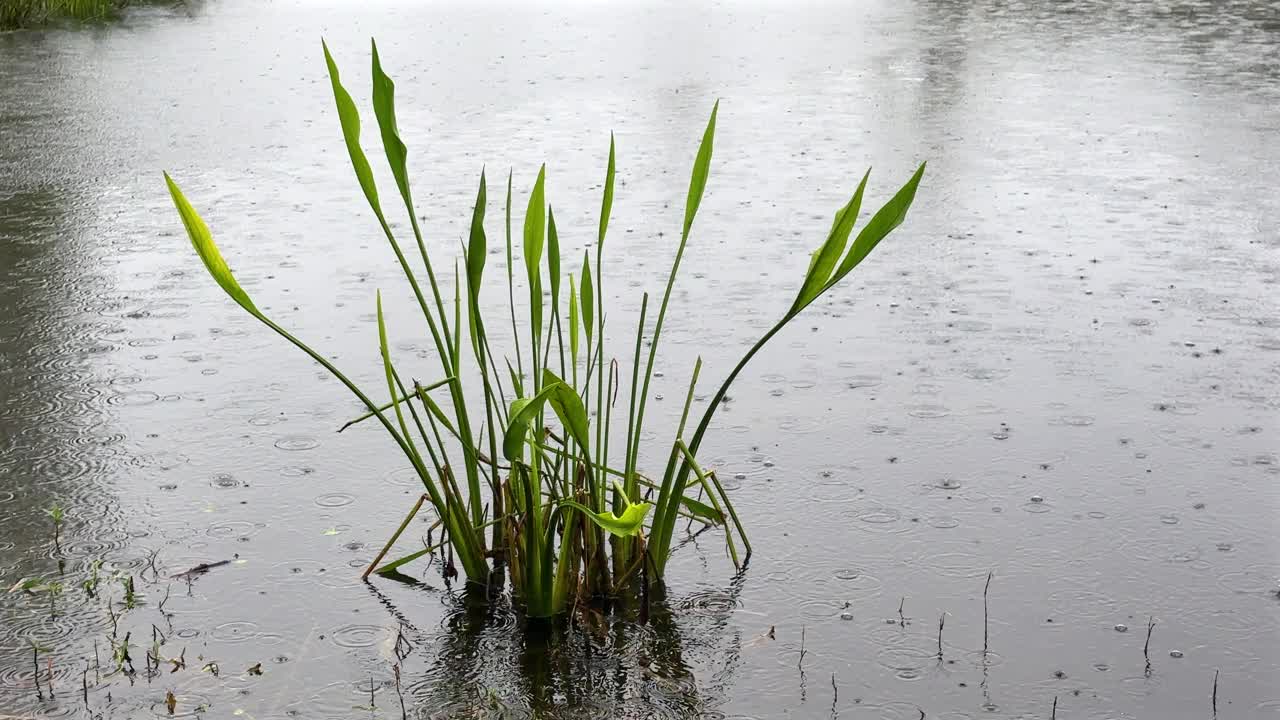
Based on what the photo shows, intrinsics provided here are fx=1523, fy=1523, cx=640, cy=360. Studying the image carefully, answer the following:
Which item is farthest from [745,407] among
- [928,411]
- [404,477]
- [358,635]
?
[358,635]

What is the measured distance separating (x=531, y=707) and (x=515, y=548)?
0.37m

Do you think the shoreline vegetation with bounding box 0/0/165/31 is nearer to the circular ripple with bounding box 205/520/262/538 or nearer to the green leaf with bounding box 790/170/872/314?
the circular ripple with bounding box 205/520/262/538

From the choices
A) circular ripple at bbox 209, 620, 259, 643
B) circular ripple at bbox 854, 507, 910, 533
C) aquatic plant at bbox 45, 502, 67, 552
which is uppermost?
aquatic plant at bbox 45, 502, 67, 552

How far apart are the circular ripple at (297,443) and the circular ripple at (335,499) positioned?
0.35 m

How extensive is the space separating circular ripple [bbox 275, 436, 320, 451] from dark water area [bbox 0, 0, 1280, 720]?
0.04 ft

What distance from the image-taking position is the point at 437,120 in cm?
918

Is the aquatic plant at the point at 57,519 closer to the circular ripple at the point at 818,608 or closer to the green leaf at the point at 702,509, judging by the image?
the green leaf at the point at 702,509

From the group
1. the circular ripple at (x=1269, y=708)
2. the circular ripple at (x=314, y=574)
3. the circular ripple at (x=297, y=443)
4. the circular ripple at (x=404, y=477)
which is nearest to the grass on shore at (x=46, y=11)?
the circular ripple at (x=297, y=443)

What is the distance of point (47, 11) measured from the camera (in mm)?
13758

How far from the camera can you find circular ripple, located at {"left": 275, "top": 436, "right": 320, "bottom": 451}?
4078 mm

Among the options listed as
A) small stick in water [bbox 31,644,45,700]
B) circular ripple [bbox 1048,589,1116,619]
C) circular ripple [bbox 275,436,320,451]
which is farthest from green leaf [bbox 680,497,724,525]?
circular ripple [bbox 275,436,320,451]

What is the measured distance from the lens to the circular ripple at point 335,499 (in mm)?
3707

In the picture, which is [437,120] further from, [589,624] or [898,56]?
[589,624]

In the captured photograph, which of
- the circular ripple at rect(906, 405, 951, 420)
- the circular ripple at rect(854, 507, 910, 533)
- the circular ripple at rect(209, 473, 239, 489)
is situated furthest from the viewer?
the circular ripple at rect(906, 405, 951, 420)
